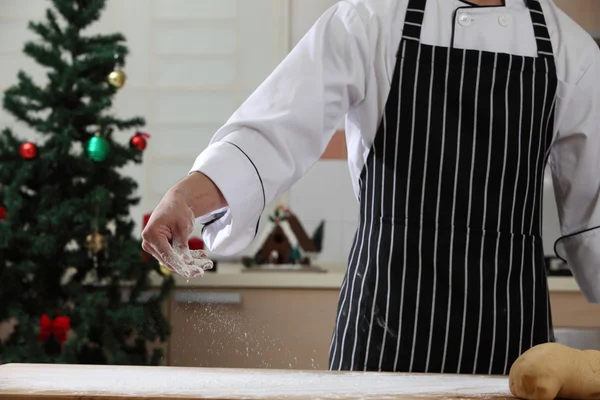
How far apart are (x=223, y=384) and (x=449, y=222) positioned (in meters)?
0.40

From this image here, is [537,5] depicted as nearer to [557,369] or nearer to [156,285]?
[557,369]

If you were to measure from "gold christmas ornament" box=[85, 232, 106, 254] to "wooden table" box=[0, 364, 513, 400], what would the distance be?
3.91ft

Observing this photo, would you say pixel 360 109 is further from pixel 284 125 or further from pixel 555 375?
pixel 555 375

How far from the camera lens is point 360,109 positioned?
100 cm

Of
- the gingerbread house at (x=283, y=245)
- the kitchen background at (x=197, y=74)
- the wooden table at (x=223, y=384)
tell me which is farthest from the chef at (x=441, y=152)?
the kitchen background at (x=197, y=74)

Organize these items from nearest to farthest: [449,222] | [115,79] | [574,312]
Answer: [449,222], [115,79], [574,312]

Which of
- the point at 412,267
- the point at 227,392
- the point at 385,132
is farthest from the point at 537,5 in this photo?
the point at 227,392

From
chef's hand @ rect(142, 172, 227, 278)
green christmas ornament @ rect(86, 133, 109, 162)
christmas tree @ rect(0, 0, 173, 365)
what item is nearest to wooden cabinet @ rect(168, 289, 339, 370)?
christmas tree @ rect(0, 0, 173, 365)

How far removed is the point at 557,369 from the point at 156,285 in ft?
5.30

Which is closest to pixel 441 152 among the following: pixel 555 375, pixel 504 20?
pixel 504 20

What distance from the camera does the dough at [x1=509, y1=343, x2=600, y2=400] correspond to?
0.70 m

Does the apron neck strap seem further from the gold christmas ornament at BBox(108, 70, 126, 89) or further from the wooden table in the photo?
the gold christmas ornament at BBox(108, 70, 126, 89)

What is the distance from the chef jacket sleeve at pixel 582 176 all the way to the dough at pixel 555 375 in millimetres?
335

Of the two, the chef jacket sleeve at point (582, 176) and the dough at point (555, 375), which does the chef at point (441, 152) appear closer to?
the chef jacket sleeve at point (582, 176)
